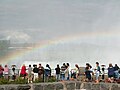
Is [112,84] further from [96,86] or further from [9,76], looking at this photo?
[9,76]

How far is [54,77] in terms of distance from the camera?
2875 cm

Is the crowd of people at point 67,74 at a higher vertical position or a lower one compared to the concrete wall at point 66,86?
higher

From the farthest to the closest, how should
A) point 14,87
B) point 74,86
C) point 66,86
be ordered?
point 74,86 → point 66,86 → point 14,87

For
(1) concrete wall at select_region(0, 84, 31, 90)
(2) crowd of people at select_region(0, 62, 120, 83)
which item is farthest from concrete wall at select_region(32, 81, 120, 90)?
(2) crowd of people at select_region(0, 62, 120, 83)

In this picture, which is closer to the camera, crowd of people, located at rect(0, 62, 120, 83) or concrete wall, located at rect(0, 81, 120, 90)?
concrete wall, located at rect(0, 81, 120, 90)

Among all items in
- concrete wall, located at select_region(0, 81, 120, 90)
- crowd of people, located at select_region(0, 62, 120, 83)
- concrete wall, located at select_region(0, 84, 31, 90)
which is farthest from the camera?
crowd of people, located at select_region(0, 62, 120, 83)

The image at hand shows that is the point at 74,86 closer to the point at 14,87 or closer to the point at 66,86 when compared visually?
the point at 66,86

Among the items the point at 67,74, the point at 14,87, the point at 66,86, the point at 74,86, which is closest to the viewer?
the point at 14,87

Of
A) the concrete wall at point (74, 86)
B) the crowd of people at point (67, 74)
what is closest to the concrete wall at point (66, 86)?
the concrete wall at point (74, 86)

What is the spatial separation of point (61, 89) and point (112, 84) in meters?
3.77

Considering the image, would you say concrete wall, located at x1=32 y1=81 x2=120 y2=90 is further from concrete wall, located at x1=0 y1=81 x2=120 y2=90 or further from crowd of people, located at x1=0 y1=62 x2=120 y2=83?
crowd of people, located at x1=0 y1=62 x2=120 y2=83

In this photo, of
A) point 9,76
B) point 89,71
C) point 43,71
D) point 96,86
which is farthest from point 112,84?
point 9,76

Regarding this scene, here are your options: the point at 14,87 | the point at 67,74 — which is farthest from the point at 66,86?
the point at 14,87

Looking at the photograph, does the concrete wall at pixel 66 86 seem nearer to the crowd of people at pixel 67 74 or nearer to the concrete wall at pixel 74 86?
the concrete wall at pixel 74 86
